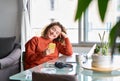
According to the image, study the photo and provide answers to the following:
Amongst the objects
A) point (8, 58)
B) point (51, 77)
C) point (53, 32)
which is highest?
point (53, 32)

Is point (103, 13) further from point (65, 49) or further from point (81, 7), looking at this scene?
point (65, 49)

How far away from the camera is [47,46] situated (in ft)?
11.2

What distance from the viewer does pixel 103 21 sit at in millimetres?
364

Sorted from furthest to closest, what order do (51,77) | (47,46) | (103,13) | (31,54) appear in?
1. (47,46)
2. (31,54)
3. (51,77)
4. (103,13)

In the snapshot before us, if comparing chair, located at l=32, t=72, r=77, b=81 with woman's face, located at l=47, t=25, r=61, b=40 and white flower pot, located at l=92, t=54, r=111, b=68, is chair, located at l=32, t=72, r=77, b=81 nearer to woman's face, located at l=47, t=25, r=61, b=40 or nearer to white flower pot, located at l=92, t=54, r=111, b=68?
white flower pot, located at l=92, t=54, r=111, b=68

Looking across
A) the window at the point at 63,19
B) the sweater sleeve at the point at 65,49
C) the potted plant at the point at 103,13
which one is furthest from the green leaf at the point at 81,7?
the window at the point at 63,19

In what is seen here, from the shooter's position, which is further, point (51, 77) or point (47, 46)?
point (47, 46)

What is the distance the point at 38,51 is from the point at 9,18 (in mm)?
1681

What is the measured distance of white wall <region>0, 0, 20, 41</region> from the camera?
15.7 ft

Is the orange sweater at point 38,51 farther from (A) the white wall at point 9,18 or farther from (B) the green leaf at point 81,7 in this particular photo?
(B) the green leaf at point 81,7

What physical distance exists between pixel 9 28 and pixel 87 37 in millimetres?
1446

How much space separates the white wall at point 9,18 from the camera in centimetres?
480

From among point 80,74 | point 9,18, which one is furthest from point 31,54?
point 9,18

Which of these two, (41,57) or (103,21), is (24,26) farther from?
(103,21)
